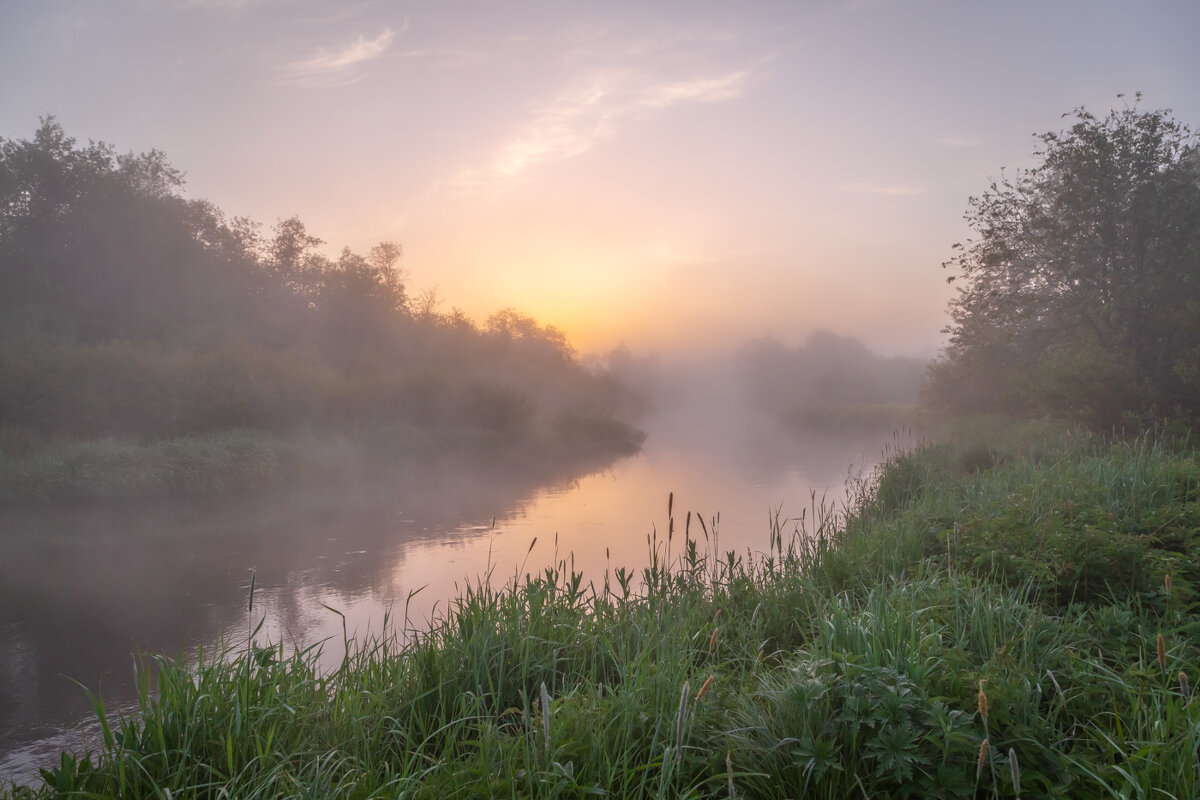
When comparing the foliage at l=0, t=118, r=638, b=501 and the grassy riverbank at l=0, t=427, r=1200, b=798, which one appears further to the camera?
the foliage at l=0, t=118, r=638, b=501

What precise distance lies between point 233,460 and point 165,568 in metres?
6.77

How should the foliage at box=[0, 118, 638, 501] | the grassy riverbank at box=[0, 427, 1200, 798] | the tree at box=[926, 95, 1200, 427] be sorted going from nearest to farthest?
the grassy riverbank at box=[0, 427, 1200, 798] → the tree at box=[926, 95, 1200, 427] → the foliage at box=[0, 118, 638, 501]

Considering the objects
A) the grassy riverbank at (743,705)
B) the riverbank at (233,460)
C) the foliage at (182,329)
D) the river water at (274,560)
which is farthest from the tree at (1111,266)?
the foliage at (182,329)

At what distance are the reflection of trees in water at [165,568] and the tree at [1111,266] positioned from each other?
37.5 ft

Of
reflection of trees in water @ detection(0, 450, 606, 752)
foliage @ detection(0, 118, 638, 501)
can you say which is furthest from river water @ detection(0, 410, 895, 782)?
foliage @ detection(0, 118, 638, 501)

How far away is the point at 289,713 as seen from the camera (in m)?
2.97

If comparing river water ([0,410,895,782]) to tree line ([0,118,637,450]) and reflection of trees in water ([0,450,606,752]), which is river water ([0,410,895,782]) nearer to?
reflection of trees in water ([0,450,606,752])

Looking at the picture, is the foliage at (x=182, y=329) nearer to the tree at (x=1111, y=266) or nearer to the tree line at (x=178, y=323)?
the tree line at (x=178, y=323)

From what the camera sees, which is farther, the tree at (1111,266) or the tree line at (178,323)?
the tree line at (178,323)

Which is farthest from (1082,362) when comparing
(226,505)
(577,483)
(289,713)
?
(226,505)

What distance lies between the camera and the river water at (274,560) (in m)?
5.78

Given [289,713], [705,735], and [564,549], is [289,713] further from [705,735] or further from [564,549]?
[564,549]

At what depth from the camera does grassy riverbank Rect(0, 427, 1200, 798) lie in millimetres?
2314

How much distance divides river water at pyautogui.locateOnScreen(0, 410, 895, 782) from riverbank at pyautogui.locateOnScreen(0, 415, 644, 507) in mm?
671
